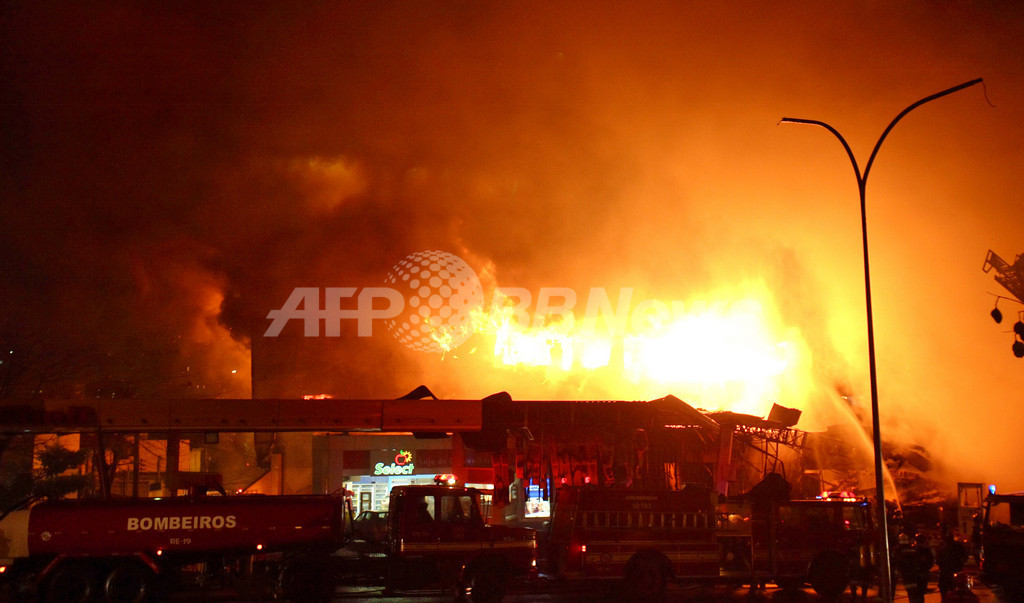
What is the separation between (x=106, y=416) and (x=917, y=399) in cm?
3405

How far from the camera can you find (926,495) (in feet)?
106

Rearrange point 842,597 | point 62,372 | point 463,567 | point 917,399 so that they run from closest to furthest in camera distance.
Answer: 1. point 463,567
2. point 842,597
3. point 62,372
4. point 917,399

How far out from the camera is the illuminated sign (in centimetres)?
3672

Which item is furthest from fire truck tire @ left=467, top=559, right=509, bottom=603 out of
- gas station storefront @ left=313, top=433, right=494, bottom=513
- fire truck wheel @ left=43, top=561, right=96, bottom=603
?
gas station storefront @ left=313, top=433, right=494, bottom=513

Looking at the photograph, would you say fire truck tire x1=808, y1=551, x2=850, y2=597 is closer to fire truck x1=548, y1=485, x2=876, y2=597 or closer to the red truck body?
fire truck x1=548, y1=485, x2=876, y2=597

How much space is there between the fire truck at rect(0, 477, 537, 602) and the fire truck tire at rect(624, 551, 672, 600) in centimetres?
203

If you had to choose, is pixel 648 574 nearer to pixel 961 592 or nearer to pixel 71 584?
pixel 961 592

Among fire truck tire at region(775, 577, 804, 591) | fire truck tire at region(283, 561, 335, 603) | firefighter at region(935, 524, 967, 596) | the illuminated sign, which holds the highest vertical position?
the illuminated sign

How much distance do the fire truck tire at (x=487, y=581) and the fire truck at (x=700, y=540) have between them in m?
1.08

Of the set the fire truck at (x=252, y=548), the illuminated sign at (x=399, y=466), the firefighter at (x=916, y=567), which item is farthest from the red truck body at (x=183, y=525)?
the illuminated sign at (x=399, y=466)

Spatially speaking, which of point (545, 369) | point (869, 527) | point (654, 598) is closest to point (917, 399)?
point (545, 369)

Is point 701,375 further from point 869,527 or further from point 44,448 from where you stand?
point 44,448

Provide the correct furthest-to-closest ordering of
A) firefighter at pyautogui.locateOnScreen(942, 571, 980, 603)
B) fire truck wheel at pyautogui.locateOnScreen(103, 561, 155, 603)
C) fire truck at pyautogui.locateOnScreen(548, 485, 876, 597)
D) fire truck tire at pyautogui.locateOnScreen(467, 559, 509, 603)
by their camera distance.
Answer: fire truck at pyautogui.locateOnScreen(548, 485, 876, 597) → fire truck tire at pyautogui.locateOnScreen(467, 559, 509, 603) → fire truck wheel at pyautogui.locateOnScreen(103, 561, 155, 603) → firefighter at pyautogui.locateOnScreen(942, 571, 980, 603)

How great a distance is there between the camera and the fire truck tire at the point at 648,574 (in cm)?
1530
